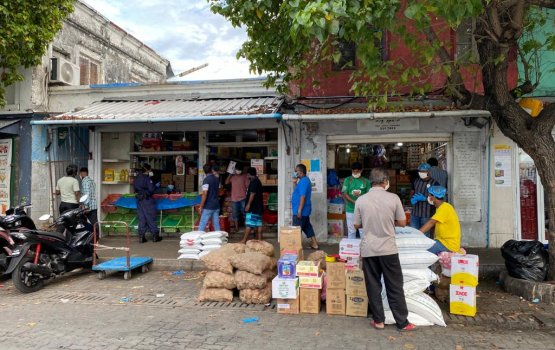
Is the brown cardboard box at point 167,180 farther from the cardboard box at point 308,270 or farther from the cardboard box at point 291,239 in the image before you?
the cardboard box at point 308,270

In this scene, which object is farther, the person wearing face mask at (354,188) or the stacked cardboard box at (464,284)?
the person wearing face mask at (354,188)

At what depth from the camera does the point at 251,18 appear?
7078mm

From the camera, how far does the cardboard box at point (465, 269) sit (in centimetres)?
523

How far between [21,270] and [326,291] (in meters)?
4.67

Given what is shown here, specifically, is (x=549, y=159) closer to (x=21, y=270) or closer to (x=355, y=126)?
(x=355, y=126)

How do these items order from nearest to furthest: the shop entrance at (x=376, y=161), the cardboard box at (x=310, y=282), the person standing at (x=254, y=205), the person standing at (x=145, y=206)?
the cardboard box at (x=310, y=282) → the person standing at (x=254, y=205) → the shop entrance at (x=376, y=161) → the person standing at (x=145, y=206)

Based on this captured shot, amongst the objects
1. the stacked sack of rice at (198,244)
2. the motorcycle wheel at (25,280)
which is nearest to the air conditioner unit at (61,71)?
the motorcycle wheel at (25,280)

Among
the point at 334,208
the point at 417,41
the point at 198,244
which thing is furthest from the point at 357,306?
the point at 334,208

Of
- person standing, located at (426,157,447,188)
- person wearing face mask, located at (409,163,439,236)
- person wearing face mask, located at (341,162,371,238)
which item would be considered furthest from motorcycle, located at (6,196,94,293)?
person standing, located at (426,157,447,188)

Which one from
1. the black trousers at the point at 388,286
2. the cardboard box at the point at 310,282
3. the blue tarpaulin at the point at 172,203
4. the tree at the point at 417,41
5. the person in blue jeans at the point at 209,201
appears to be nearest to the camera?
the tree at the point at 417,41

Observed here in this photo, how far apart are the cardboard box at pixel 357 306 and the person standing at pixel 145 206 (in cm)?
617

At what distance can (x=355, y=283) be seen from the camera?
5.36 meters

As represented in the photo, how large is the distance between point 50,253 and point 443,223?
625cm

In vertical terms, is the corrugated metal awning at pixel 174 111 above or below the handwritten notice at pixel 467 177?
above
